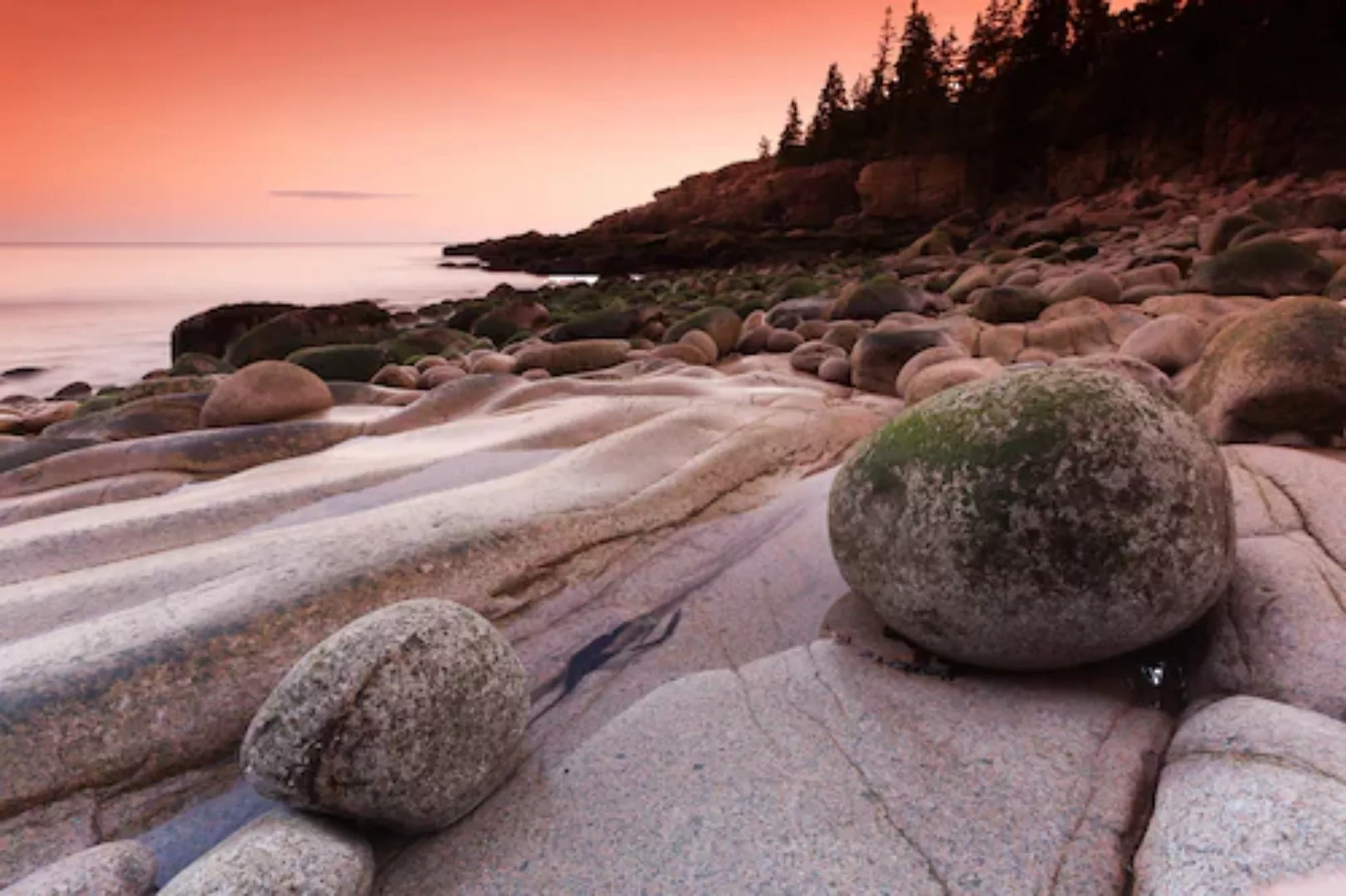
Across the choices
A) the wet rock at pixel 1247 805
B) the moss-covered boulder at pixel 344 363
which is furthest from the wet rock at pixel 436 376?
the wet rock at pixel 1247 805

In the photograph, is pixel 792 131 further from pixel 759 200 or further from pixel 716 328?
pixel 716 328

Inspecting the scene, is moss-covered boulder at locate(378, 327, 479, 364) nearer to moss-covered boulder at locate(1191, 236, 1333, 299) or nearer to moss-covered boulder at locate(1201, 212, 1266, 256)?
moss-covered boulder at locate(1191, 236, 1333, 299)

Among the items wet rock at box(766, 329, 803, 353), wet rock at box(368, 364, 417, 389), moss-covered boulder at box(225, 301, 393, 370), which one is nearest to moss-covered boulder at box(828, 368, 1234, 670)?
wet rock at box(368, 364, 417, 389)

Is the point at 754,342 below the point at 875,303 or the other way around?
below

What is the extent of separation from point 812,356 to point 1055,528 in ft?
15.3

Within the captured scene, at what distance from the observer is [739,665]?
2.09 metres

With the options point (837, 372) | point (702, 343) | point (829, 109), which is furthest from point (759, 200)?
point (837, 372)

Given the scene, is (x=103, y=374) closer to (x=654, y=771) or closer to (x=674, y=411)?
(x=674, y=411)

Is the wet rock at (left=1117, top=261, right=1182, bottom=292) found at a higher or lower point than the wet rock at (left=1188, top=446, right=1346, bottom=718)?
higher

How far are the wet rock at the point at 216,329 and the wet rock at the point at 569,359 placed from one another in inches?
230

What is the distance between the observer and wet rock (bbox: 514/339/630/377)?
661cm

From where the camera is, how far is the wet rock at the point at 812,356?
20.2 ft

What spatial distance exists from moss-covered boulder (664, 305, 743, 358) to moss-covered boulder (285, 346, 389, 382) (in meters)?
2.81

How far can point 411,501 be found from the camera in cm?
274
